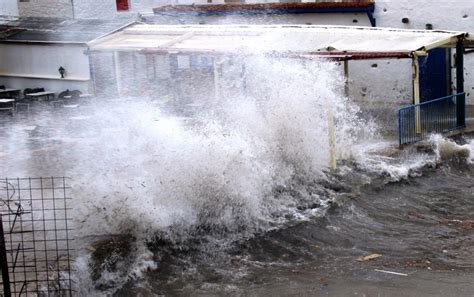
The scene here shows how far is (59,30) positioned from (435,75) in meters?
11.5

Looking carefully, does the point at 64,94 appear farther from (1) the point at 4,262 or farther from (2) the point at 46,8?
(1) the point at 4,262

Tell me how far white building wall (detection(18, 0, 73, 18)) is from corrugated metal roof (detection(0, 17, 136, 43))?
124 centimetres

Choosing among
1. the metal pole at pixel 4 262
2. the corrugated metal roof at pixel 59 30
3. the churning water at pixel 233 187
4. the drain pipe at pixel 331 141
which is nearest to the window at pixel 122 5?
the corrugated metal roof at pixel 59 30

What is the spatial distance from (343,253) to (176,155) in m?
2.54

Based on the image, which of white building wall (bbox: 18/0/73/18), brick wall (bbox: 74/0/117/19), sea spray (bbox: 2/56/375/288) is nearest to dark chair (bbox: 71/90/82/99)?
sea spray (bbox: 2/56/375/288)

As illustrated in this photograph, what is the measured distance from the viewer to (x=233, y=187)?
30.7 feet

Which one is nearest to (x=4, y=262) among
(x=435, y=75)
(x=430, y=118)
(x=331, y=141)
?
A: (x=331, y=141)

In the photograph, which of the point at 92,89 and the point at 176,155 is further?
the point at 92,89

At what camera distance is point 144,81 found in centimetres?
1959

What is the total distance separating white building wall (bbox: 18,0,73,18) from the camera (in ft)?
80.8

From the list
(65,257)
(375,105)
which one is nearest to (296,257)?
(65,257)

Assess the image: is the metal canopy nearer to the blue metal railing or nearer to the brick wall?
the blue metal railing

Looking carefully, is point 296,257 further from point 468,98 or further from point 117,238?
point 468,98

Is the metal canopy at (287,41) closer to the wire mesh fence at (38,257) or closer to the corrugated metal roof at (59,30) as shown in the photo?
the corrugated metal roof at (59,30)
